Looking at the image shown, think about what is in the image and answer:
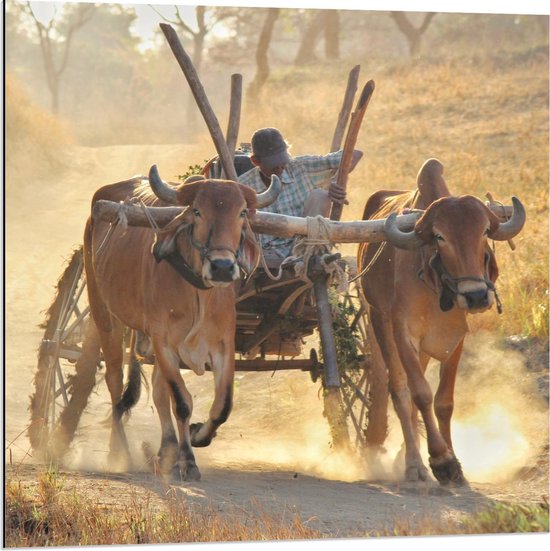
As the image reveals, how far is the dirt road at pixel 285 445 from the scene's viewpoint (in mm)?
5969

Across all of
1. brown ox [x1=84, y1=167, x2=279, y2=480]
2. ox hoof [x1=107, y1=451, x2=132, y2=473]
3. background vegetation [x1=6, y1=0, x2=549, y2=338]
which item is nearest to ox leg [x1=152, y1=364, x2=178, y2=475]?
brown ox [x1=84, y1=167, x2=279, y2=480]

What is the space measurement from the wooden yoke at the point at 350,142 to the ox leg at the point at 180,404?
1.27 metres

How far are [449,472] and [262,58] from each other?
1184 centimetres

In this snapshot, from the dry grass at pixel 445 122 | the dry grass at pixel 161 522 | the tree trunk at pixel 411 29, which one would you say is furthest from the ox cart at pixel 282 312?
the tree trunk at pixel 411 29

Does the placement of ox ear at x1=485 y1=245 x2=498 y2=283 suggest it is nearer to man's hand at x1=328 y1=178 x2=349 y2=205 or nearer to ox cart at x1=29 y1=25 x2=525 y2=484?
ox cart at x1=29 y1=25 x2=525 y2=484

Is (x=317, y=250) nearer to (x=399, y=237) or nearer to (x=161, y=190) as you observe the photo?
(x=399, y=237)

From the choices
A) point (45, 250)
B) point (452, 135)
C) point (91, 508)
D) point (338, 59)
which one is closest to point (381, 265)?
point (91, 508)

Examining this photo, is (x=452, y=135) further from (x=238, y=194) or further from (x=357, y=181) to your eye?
(x=238, y=194)

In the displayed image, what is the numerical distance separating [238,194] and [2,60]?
1400 mm

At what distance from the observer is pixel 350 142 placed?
683 centimetres

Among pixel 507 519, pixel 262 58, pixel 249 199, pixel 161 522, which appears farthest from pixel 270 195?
pixel 262 58

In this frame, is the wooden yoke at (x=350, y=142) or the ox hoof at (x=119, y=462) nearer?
the wooden yoke at (x=350, y=142)

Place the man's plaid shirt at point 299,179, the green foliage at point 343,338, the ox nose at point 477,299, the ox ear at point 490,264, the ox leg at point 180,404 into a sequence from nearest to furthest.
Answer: the ox nose at point 477,299
the ox ear at point 490,264
the ox leg at point 180,404
the green foliage at point 343,338
the man's plaid shirt at point 299,179

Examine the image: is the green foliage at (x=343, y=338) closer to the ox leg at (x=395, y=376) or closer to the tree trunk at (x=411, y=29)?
the ox leg at (x=395, y=376)
